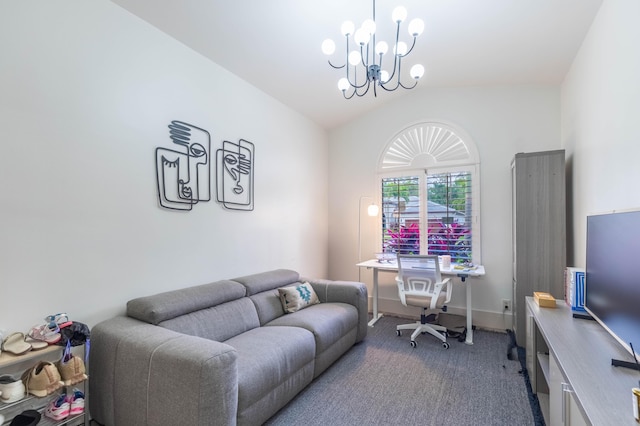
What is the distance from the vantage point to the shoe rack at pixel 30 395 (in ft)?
4.84

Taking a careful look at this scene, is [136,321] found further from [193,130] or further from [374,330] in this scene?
[374,330]

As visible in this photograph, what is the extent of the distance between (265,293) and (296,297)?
1.03 ft

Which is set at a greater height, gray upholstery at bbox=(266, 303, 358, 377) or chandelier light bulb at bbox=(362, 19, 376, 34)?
chandelier light bulb at bbox=(362, 19, 376, 34)

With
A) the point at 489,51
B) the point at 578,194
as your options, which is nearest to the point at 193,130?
the point at 489,51

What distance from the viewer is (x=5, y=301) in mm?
1616

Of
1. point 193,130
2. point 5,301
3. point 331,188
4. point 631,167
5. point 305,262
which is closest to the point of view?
point 5,301

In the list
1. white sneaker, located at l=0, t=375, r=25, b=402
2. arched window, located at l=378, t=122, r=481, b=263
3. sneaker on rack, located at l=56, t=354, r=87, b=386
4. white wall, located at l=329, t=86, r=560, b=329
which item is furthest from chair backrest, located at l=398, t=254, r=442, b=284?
white sneaker, located at l=0, t=375, r=25, b=402

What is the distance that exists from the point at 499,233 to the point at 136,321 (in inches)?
151

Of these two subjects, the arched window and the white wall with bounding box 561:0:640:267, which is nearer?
the white wall with bounding box 561:0:640:267

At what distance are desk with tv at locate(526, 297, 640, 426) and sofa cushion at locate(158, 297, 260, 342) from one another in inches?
82.6

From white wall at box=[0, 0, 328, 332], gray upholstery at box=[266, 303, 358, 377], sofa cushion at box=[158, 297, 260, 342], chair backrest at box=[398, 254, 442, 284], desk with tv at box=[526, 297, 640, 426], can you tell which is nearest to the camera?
desk with tv at box=[526, 297, 640, 426]

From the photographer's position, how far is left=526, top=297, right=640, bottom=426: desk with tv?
1091mm

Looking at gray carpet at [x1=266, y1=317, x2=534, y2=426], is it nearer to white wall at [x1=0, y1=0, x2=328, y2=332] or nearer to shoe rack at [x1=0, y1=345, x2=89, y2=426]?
shoe rack at [x1=0, y1=345, x2=89, y2=426]

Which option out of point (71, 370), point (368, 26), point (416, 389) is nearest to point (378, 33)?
point (368, 26)
